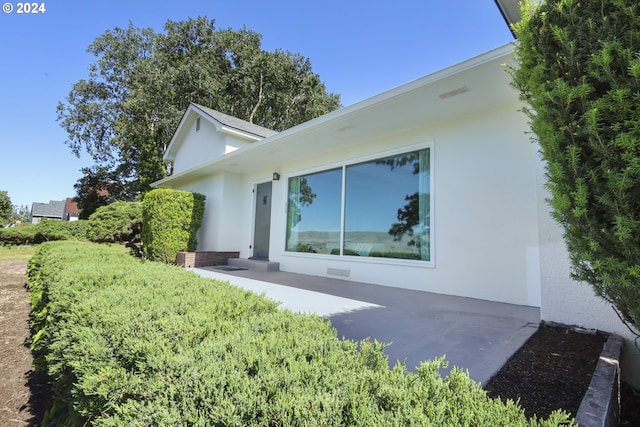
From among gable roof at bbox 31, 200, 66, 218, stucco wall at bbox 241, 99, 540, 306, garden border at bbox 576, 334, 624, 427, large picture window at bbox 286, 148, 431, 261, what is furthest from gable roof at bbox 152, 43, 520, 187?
gable roof at bbox 31, 200, 66, 218

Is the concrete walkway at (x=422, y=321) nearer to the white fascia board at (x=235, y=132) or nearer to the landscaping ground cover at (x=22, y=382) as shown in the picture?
the landscaping ground cover at (x=22, y=382)

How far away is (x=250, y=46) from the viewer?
2334 centimetres

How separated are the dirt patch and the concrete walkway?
2548 mm

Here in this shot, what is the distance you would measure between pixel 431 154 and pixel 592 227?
3.95 metres

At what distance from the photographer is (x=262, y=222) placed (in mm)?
9234

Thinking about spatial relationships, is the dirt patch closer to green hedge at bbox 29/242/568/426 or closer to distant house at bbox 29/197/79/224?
green hedge at bbox 29/242/568/426

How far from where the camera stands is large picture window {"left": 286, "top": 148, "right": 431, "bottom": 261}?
5.60m

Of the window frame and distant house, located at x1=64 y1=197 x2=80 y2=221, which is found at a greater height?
distant house, located at x1=64 y1=197 x2=80 y2=221

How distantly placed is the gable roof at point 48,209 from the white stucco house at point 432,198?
182 feet

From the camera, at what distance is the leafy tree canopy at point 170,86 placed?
2078cm

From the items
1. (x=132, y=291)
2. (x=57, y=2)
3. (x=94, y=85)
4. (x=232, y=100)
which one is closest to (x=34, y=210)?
(x=94, y=85)

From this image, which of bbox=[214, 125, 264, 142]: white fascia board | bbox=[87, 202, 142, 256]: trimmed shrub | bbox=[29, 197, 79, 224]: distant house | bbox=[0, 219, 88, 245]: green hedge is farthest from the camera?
bbox=[29, 197, 79, 224]: distant house

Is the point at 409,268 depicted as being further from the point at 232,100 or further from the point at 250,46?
the point at 250,46

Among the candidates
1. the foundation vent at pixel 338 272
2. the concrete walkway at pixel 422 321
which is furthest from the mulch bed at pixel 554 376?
the foundation vent at pixel 338 272
